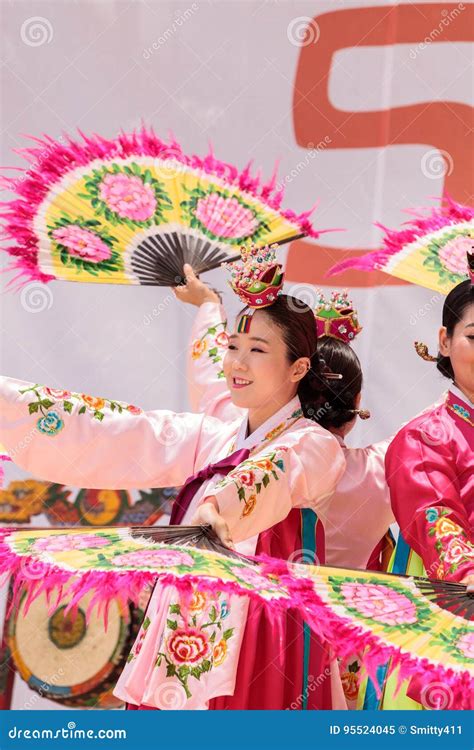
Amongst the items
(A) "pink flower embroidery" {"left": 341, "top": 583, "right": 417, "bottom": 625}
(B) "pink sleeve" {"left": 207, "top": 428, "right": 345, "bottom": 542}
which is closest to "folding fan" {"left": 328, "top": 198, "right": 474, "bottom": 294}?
(B) "pink sleeve" {"left": 207, "top": 428, "right": 345, "bottom": 542}

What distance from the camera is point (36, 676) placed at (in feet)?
11.0

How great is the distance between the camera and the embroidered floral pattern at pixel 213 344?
3004 mm

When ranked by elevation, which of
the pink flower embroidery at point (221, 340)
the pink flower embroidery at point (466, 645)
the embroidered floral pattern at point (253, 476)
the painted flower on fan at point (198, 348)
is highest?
the pink flower embroidery at point (221, 340)

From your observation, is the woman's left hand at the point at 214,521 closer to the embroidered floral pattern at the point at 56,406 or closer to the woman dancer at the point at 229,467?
the woman dancer at the point at 229,467

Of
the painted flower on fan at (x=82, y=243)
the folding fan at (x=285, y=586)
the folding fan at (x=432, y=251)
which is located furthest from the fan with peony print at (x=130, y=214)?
the folding fan at (x=285, y=586)

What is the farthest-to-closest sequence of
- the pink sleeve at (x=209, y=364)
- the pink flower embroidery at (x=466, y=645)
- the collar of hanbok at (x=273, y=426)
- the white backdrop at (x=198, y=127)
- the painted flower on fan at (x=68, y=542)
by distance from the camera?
the white backdrop at (x=198, y=127) → the pink sleeve at (x=209, y=364) → the collar of hanbok at (x=273, y=426) → the painted flower on fan at (x=68, y=542) → the pink flower embroidery at (x=466, y=645)

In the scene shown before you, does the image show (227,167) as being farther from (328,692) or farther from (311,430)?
(328,692)

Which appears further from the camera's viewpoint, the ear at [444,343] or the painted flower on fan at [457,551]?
the ear at [444,343]

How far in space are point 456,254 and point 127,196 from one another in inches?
33.8

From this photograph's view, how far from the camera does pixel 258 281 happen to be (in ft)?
8.46

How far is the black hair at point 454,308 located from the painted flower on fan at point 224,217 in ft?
2.23

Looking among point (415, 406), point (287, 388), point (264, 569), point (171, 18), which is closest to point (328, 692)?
point (264, 569)

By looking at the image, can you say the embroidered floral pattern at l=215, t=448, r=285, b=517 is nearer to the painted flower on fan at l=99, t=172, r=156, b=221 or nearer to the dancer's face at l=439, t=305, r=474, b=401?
the dancer's face at l=439, t=305, r=474, b=401

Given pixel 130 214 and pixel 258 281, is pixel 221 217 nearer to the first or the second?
pixel 130 214
